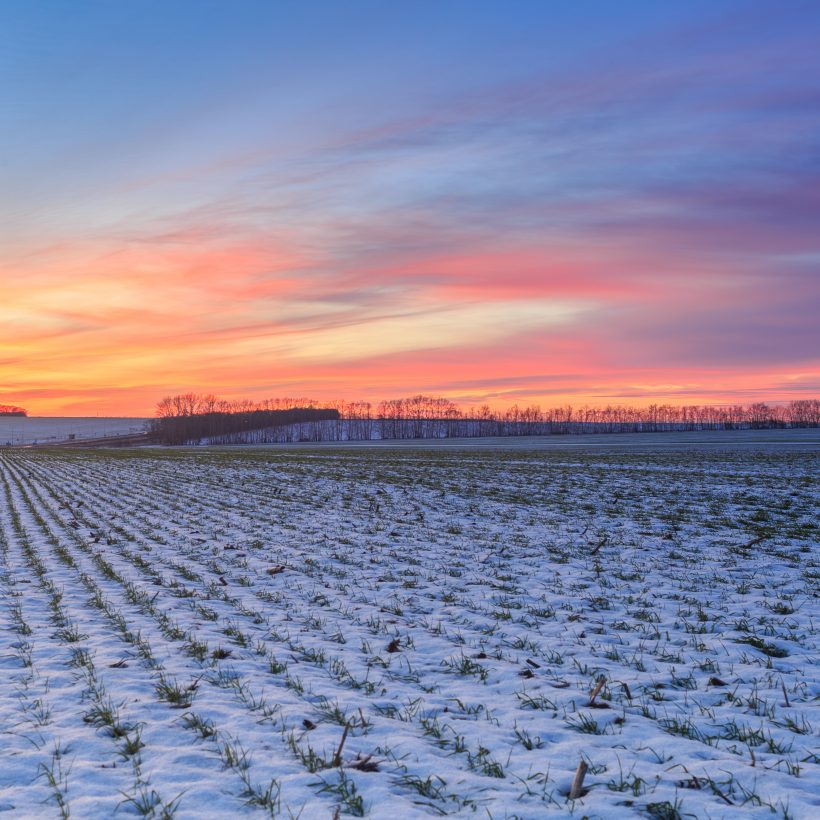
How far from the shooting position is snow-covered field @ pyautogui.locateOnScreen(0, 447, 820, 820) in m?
4.02

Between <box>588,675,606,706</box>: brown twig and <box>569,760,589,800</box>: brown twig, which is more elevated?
<box>569,760,589,800</box>: brown twig

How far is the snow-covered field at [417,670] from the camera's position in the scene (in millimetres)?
4016

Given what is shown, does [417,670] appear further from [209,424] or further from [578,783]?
[209,424]

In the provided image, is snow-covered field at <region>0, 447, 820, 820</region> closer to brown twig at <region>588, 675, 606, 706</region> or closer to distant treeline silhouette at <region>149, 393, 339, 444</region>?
brown twig at <region>588, 675, 606, 706</region>

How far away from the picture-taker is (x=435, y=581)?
32.4 feet

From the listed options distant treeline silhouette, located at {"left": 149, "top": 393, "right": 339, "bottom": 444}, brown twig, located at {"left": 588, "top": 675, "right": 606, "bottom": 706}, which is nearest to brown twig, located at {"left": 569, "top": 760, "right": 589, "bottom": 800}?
brown twig, located at {"left": 588, "top": 675, "right": 606, "bottom": 706}

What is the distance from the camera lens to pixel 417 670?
20.5 ft

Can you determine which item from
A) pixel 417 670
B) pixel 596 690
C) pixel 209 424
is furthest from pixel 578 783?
pixel 209 424

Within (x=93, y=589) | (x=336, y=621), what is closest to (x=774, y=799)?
(x=336, y=621)

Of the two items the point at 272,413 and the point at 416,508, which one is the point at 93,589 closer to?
the point at 416,508

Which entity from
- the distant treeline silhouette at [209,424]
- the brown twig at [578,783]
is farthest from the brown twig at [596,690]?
the distant treeline silhouette at [209,424]

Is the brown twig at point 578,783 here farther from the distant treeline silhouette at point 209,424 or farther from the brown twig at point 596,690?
the distant treeline silhouette at point 209,424

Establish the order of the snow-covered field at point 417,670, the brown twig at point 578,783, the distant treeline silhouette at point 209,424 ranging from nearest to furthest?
the brown twig at point 578,783 < the snow-covered field at point 417,670 < the distant treeline silhouette at point 209,424

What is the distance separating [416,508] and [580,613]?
995 cm
